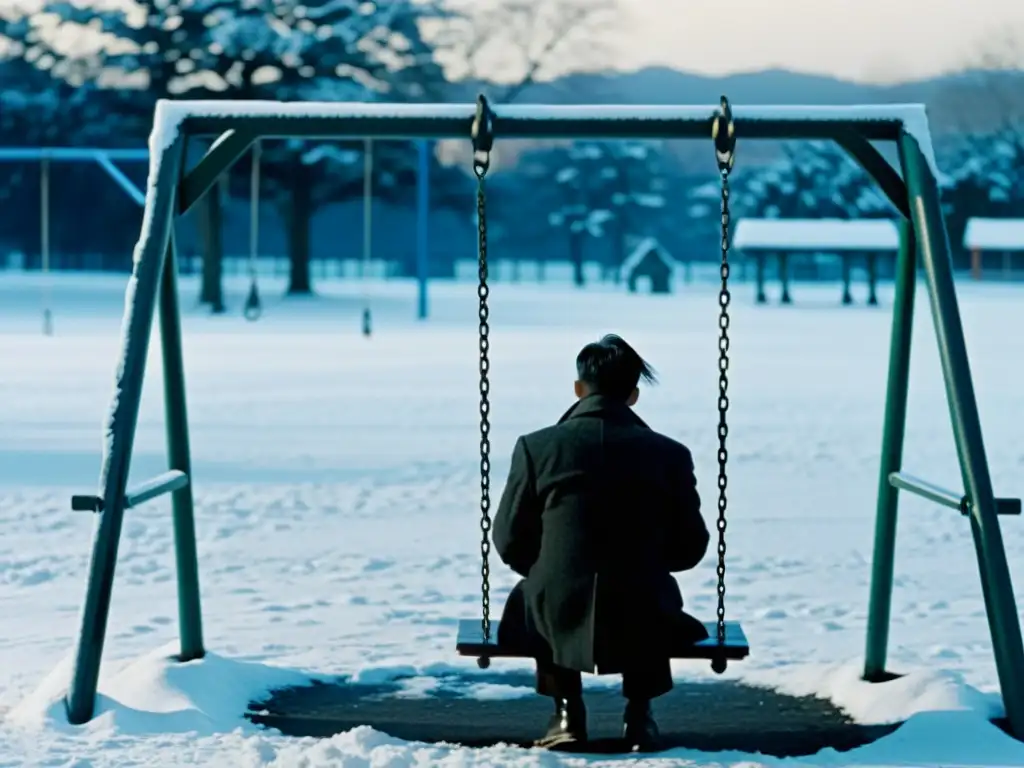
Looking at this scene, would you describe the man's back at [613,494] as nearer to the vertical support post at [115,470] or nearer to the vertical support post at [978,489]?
the vertical support post at [978,489]

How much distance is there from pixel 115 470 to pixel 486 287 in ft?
3.74

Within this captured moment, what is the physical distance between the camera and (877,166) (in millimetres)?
4617

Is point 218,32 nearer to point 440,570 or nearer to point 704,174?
point 440,570

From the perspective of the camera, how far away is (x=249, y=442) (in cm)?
1154

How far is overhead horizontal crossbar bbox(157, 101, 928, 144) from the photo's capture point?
15.0ft

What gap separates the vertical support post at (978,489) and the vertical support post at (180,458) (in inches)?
91.8

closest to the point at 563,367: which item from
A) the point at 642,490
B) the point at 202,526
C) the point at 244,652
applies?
the point at 202,526

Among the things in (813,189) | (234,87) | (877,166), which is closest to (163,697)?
(877,166)

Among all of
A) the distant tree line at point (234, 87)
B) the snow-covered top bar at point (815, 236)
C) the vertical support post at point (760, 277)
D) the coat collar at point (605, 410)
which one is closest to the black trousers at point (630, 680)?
the coat collar at point (605, 410)

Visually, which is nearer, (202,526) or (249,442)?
(202,526)

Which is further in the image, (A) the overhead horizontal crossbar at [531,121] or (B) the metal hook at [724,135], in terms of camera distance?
(A) the overhead horizontal crossbar at [531,121]

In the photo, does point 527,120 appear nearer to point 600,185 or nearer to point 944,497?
point 944,497

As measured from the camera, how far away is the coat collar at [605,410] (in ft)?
12.6

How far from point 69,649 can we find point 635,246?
2432 inches
